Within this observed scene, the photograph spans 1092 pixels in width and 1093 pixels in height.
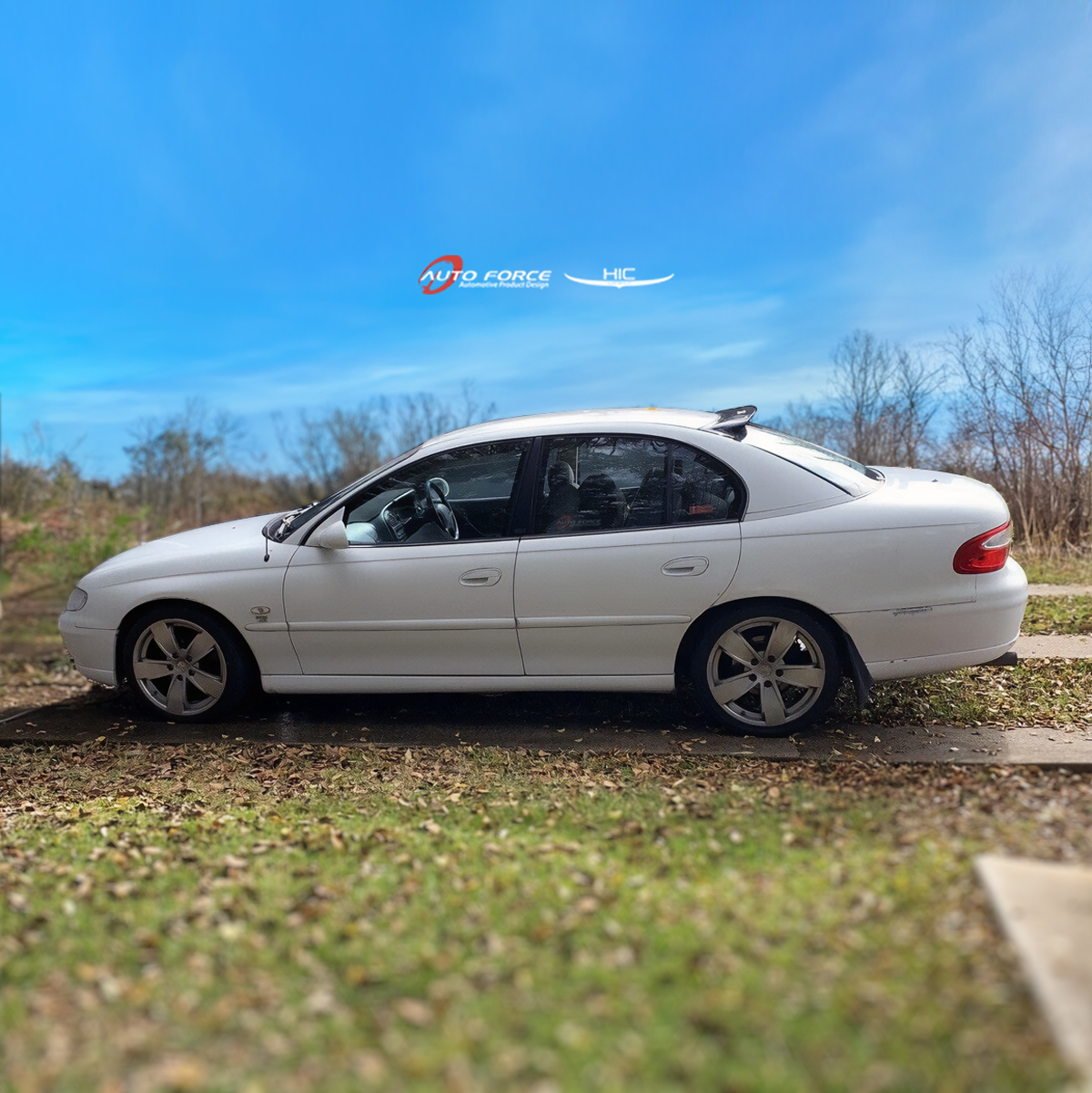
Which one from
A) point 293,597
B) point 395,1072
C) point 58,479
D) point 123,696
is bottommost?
point 395,1072

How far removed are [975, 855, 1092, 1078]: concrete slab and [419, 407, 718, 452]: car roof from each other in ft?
9.16

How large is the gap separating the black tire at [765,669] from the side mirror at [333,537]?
6.65 feet

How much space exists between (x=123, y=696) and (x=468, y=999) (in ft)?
16.6

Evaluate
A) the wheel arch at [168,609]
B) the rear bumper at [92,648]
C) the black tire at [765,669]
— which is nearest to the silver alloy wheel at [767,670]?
the black tire at [765,669]

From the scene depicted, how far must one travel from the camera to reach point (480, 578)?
212 inches

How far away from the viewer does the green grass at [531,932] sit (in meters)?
2.44

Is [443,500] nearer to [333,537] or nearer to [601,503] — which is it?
[333,537]

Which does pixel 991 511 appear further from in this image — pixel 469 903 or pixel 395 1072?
pixel 395 1072

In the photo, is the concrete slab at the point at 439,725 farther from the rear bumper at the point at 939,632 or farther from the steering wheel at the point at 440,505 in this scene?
the steering wheel at the point at 440,505

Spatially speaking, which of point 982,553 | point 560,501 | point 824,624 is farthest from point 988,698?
point 560,501

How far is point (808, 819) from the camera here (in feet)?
13.1

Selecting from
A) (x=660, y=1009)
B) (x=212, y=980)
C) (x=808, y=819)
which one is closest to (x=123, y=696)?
(x=212, y=980)

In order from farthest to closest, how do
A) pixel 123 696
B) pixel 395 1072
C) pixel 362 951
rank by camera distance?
pixel 123 696 → pixel 362 951 → pixel 395 1072

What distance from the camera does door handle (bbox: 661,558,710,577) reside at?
509 centimetres
